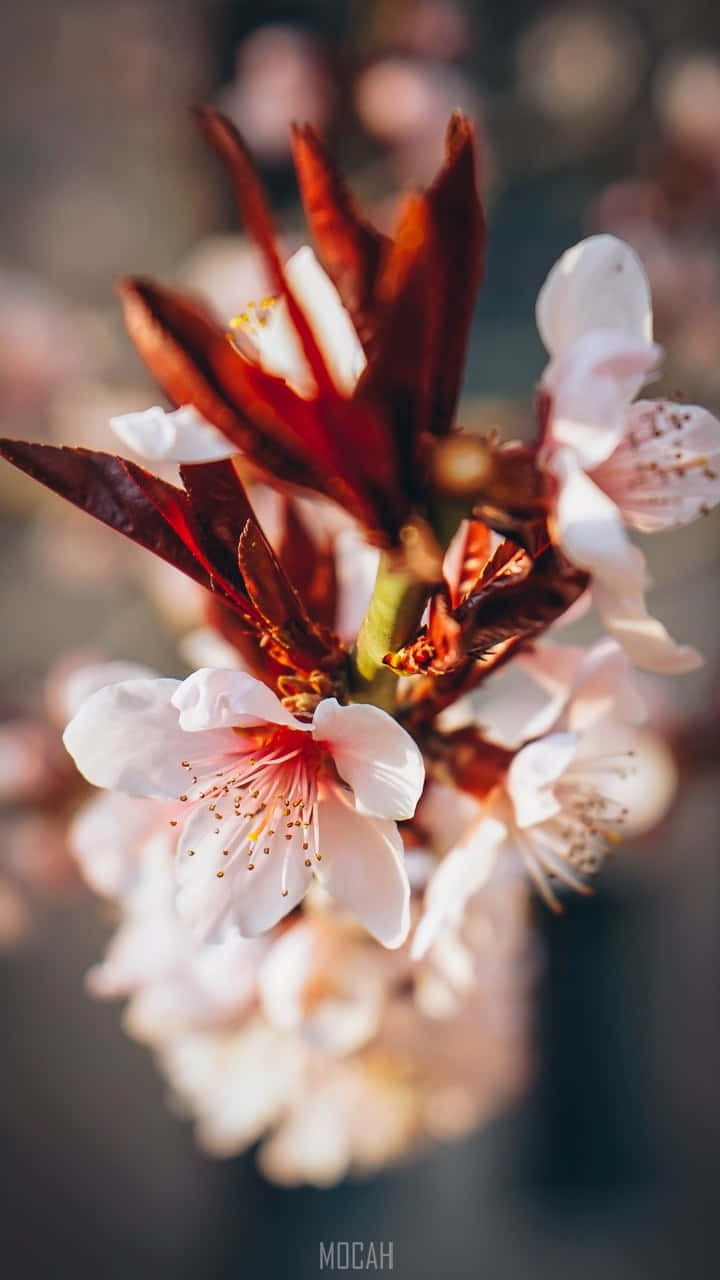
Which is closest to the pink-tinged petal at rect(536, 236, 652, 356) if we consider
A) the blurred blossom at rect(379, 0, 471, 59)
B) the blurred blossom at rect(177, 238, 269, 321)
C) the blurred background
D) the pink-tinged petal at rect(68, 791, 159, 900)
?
Answer: the pink-tinged petal at rect(68, 791, 159, 900)

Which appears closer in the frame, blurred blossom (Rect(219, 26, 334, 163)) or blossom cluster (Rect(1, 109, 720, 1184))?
blossom cluster (Rect(1, 109, 720, 1184))

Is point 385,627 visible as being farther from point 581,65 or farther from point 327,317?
point 581,65

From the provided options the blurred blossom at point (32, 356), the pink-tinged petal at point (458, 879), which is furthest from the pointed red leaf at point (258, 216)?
the blurred blossom at point (32, 356)

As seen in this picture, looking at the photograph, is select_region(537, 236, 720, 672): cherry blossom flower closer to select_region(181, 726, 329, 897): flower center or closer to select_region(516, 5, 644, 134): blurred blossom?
select_region(181, 726, 329, 897): flower center

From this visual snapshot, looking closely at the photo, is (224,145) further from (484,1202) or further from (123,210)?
(484,1202)

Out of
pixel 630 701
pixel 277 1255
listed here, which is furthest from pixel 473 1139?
pixel 630 701

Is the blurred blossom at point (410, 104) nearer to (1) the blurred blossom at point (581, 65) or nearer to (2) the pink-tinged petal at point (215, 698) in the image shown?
(1) the blurred blossom at point (581, 65)
